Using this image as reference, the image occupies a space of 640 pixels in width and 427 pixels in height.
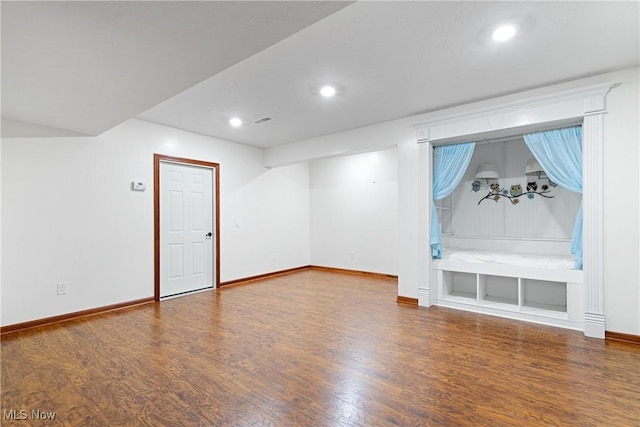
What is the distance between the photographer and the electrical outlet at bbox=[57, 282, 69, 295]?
355 centimetres

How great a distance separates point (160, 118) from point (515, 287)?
5.28 m

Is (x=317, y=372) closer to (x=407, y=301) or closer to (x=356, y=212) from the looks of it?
(x=407, y=301)

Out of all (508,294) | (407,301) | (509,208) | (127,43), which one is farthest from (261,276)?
(127,43)

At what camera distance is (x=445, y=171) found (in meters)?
4.03

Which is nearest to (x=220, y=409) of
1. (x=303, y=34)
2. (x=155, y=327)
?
(x=155, y=327)

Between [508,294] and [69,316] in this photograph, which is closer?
[69,316]

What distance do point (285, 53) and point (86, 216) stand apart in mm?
3202

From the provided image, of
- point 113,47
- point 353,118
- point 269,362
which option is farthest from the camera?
point 353,118

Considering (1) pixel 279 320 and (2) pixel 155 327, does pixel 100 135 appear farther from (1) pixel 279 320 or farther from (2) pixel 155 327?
(1) pixel 279 320

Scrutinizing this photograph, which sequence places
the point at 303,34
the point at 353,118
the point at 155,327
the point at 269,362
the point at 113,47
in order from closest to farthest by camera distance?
the point at 113,47
the point at 303,34
the point at 269,362
the point at 155,327
the point at 353,118

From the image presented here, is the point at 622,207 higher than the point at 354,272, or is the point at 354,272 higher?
the point at 622,207

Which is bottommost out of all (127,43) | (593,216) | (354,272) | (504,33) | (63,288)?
(354,272)

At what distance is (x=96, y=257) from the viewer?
384 centimetres

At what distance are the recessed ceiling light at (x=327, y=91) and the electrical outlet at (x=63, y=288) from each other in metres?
3.71
